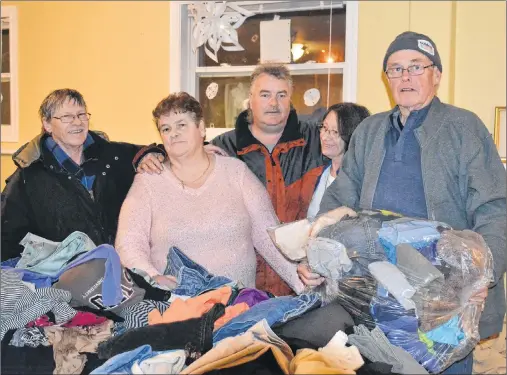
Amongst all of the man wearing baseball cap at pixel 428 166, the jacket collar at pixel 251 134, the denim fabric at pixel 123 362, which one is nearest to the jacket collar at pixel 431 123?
the man wearing baseball cap at pixel 428 166

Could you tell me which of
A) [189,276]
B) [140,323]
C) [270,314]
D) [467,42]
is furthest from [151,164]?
[467,42]

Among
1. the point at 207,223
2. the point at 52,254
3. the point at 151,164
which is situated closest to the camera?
the point at 52,254

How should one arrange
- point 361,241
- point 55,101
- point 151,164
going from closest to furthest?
point 361,241, point 151,164, point 55,101

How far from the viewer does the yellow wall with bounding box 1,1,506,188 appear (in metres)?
3.28

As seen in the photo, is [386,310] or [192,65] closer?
[386,310]

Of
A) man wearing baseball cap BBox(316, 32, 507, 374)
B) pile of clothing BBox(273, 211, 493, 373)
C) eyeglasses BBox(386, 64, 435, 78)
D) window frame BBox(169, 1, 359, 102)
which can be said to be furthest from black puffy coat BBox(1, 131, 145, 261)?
window frame BBox(169, 1, 359, 102)

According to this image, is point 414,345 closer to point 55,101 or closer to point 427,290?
point 427,290

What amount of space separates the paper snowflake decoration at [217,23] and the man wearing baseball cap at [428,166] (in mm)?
1952

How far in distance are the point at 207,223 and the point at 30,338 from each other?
80 centimetres

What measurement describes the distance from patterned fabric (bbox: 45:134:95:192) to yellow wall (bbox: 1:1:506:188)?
137cm

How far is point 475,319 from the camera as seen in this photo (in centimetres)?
162

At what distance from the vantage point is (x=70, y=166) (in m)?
2.56

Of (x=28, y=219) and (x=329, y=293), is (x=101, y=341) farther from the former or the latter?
(x=28, y=219)

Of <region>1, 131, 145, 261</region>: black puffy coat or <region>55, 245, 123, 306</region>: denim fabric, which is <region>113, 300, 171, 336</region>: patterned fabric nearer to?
<region>55, 245, 123, 306</region>: denim fabric
